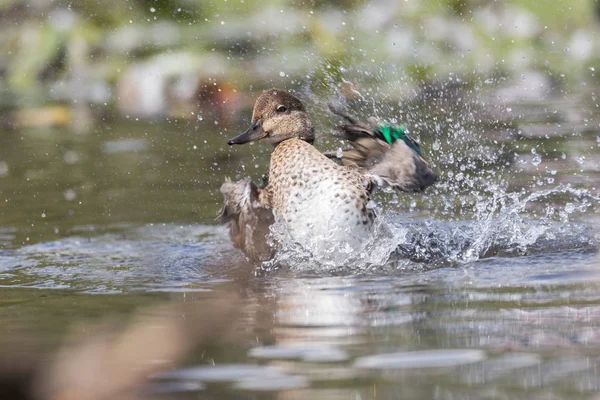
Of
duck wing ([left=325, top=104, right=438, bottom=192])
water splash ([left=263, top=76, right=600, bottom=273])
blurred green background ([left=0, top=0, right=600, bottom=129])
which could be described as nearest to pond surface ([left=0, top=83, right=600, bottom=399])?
water splash ([left=263, top=76, right=600, bottom=273])

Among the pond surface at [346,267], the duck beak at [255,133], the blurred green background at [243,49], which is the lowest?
the pond surface at [346,267]

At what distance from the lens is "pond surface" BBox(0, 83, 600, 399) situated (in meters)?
2.92

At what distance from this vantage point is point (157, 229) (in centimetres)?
623

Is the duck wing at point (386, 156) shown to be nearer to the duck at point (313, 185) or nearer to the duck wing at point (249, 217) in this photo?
the duck at point (313, 185)

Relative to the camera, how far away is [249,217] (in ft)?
16.6

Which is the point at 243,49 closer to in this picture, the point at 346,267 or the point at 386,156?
the point at 386,156

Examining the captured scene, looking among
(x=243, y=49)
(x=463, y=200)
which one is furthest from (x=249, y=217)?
(x=243, y=49)

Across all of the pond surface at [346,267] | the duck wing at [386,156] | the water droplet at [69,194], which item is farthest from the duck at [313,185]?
the water droplet at [69,194]

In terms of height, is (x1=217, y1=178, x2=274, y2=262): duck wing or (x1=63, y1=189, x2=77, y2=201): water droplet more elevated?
(x1=63, y1=189, x2=77, y2=201): water droplet

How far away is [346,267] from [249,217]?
0.59m

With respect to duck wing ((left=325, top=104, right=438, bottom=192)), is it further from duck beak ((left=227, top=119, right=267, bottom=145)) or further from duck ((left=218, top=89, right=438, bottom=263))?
duck beak ((left=227, top=119, right=267, bottom=145))

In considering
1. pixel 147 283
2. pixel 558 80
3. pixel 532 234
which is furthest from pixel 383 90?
pixel 147 283

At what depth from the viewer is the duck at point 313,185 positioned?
4.88 m

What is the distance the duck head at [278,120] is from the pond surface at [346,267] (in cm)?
65
